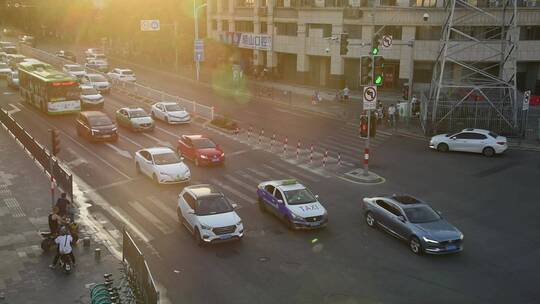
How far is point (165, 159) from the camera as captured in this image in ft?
96.0

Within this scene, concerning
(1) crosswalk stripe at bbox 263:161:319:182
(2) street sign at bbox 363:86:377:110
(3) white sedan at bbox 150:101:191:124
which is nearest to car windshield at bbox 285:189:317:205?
(1) crosswalk stripe at bbox 263:161:319:182

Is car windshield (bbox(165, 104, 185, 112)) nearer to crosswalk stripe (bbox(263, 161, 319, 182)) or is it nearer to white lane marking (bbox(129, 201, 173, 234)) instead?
crosswalk stripe (bbox(263, 161, 319, 182))

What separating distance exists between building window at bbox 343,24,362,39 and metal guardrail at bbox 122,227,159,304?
50523mm

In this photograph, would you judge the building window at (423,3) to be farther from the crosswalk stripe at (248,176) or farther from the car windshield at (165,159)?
the car windshield at (165,159)

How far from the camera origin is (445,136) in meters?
37.3

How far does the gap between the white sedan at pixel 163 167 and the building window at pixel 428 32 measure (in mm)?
39767

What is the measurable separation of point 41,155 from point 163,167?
743 cm

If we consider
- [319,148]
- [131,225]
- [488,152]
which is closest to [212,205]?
[131,225]

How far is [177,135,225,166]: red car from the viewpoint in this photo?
32.1 m

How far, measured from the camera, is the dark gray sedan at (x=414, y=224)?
20750mm

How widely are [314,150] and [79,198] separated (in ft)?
51.0

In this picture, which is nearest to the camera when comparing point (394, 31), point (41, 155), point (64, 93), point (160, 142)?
point (41, 155)

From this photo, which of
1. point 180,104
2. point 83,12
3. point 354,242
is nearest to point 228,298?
point 354,242

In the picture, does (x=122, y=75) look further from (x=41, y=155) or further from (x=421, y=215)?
(x=421, y=215)
